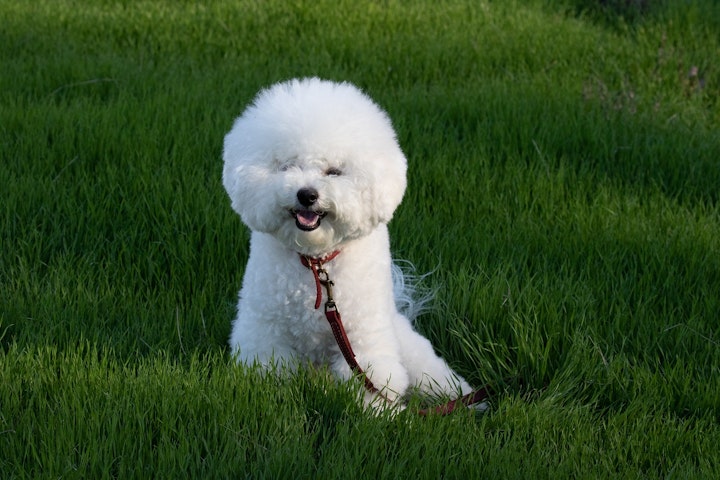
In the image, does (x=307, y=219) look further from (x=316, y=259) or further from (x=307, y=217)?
(x=316, y=259)

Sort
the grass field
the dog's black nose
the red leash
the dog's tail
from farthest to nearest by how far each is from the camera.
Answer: the dog's tail
the red leash
the grass field
the dog's black nose

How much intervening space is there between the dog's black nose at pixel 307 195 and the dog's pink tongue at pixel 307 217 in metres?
0.07

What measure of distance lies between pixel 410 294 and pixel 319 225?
3.36 feet

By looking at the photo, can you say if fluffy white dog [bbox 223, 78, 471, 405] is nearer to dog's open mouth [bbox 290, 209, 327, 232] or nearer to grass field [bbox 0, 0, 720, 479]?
dog's open mouth [bbox 290, 209, 327, 232]

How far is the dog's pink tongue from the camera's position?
315 centimetres

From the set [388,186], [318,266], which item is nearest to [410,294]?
[318,266]

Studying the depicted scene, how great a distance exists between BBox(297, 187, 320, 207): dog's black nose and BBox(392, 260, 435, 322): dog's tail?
3.29 ft

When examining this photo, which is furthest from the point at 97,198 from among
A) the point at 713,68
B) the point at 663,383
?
the point at 713,68

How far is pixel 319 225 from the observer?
125 inches

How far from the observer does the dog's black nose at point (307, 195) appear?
10.1 ft

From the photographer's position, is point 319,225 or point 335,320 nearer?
point 319,225

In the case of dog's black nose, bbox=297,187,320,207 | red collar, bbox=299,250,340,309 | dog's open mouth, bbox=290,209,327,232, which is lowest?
red collar, bbox=299,250,340,309

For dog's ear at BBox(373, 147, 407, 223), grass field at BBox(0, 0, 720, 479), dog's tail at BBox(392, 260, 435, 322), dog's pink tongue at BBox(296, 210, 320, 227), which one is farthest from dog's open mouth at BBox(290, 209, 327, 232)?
dog's tail at BBox(392, 260, 435, 322)

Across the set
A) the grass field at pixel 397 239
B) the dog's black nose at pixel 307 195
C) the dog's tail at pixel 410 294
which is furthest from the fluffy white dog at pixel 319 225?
the dog's tail at pixel 410 294
